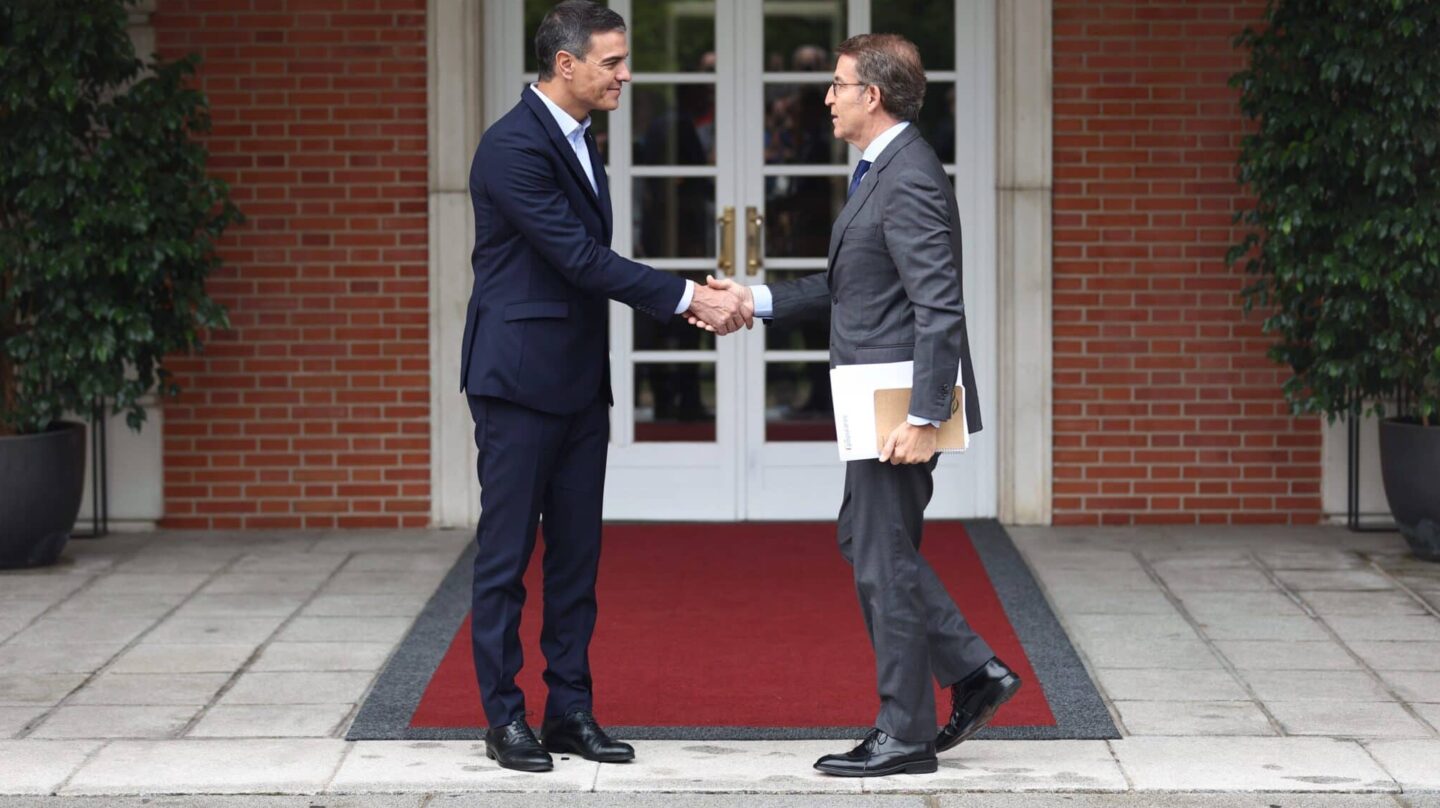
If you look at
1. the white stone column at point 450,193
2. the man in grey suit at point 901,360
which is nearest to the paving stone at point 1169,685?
the man in grey suit at point 901,360

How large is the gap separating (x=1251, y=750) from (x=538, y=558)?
10.8ft

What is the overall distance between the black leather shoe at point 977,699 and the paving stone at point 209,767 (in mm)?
1428

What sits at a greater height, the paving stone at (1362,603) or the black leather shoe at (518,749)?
the paving stone at (1362,603)

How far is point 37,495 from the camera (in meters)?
6.95

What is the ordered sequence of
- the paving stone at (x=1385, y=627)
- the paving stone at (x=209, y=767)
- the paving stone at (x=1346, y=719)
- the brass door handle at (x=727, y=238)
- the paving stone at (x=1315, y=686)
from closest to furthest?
1. the paving stone at (x=209, y=767)
2. the paving stone at (x=1346, y=719)
3. the paving stone at (x=1315, y=686)
4. the paving stone at (x=1385, y=627)
5. the brass door handle at (x=727, y=238)

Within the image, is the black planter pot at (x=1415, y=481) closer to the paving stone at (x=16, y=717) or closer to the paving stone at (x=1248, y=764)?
the paving stone at (x=1248, y=764)

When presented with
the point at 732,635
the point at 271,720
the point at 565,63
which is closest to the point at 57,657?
the point at 271,720

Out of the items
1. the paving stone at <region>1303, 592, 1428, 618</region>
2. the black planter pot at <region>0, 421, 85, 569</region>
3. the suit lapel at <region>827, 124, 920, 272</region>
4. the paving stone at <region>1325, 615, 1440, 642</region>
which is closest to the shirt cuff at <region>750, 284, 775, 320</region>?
the suit lapel at <region>827, 124, 920, 272</region>

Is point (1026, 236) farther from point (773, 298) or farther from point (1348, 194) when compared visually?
point (773, 298)

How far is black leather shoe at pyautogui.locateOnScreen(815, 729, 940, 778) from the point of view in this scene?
4.51 metres

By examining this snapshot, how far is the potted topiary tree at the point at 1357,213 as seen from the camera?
6695 mm

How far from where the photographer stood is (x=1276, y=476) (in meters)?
7.78

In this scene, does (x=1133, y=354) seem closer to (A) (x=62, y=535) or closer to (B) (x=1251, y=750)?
(B) (x=1251, y=750)

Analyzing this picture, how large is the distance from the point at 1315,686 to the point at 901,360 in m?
1.72
